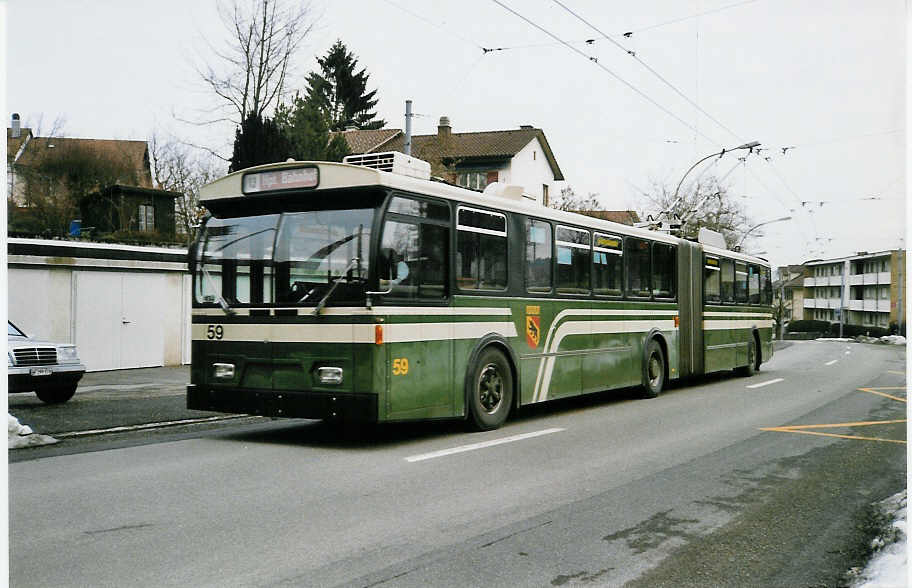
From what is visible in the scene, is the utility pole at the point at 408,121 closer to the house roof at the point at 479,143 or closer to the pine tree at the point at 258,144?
the pine tree at the point at 258,144

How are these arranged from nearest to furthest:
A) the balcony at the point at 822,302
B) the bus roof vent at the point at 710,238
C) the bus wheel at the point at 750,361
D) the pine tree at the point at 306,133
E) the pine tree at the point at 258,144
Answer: the bus roof vent at the point at 710,238 → the bus wheel at the point at 750,361 → the pine tree at the point at 258,144 → the pine tree at the point at 306,133 → the balcony at the point at 822,302

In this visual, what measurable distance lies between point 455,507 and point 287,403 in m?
3.24

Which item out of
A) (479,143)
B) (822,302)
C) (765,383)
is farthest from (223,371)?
(822,302)

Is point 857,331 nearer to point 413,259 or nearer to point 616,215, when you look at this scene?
point 616,215

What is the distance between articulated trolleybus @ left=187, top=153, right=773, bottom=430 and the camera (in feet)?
29.2

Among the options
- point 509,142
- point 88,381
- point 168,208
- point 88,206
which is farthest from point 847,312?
point 88,381

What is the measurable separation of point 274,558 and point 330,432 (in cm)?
544

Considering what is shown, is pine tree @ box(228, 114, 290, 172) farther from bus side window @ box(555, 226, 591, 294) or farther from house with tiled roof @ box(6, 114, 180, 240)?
bus side window @ box(555, 226, 591, 294)

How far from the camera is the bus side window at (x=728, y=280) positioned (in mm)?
19406

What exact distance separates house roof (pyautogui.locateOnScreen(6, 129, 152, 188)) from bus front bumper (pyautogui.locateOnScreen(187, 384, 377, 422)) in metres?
9.67

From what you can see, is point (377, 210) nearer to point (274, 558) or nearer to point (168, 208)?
point (274, 558)

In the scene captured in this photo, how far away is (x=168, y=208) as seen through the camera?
4381cm

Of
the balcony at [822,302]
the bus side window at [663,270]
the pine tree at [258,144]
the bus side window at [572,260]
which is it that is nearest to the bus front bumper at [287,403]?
the bus side window at [572,260]

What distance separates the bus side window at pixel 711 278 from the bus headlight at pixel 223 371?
11.5 meters
